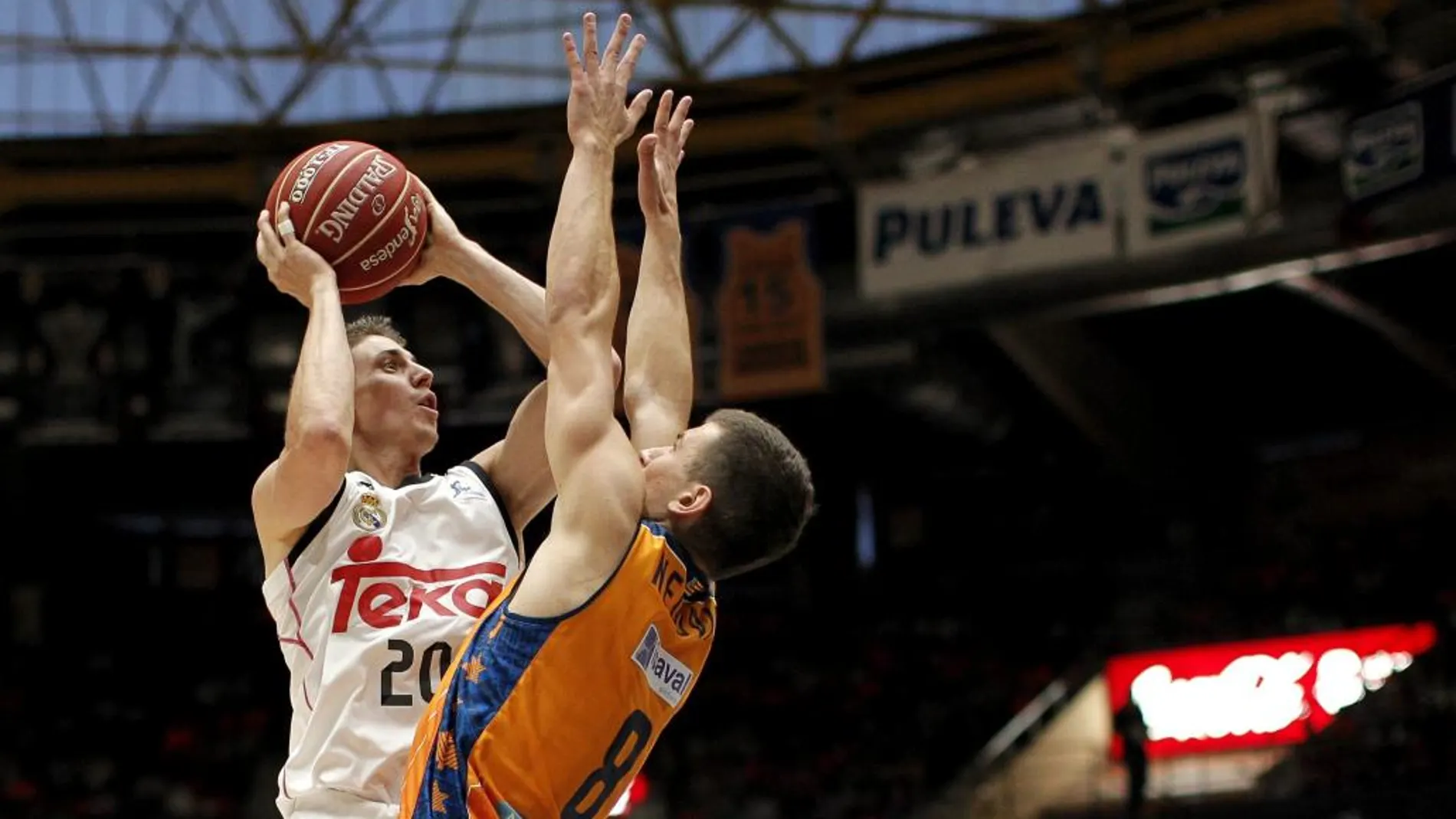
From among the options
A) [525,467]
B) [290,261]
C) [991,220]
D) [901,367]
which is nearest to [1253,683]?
[901,367]

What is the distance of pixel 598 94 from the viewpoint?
369cm

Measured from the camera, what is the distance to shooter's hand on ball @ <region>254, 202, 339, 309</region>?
161 inches

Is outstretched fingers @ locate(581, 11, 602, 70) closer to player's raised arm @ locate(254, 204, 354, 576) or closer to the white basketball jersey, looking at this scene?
player's raised arm @ locate(254, 204, 354, 576)

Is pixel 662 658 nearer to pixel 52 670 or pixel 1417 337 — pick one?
pixel 1417 337

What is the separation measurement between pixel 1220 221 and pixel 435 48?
831cm

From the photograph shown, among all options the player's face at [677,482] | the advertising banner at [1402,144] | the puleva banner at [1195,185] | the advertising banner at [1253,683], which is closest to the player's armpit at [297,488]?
the player's face at [677,482]

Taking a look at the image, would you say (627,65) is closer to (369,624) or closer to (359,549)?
(359,549)

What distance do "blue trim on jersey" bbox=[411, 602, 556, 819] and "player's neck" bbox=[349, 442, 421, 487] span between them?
3.62 feet

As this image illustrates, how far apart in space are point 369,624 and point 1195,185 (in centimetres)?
1116

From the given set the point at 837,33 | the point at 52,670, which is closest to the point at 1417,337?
the point at 837,33

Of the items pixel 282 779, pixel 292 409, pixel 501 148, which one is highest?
pixel 501 148

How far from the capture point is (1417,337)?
67.5 ft

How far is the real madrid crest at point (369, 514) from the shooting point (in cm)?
407

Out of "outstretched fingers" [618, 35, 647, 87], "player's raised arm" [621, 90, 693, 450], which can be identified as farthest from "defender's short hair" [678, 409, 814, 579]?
"outstretched fingers" [618, 35, 647, 87]
